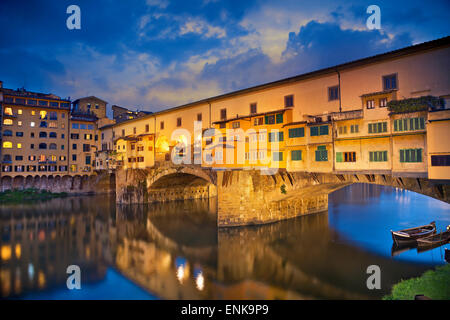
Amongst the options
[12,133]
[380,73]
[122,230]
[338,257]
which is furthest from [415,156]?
[12,133]

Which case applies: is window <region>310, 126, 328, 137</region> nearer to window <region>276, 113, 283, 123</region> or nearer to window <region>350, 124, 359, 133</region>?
window <region>350, 124, 359, 133</region>

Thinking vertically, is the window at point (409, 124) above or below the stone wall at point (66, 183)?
above

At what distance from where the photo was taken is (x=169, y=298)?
1531 cm

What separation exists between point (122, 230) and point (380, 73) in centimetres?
3060

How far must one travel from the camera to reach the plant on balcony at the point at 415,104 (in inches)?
603

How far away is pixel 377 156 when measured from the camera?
58.7ft

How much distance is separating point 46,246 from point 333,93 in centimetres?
2989

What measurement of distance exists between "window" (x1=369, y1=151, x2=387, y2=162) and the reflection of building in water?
21.3 meters

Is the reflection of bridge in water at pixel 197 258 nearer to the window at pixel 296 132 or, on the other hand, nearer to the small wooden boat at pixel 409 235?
the small wooden boat at pixel 409 235

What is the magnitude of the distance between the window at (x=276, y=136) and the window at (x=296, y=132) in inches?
45.0

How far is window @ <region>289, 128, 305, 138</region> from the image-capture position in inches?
878

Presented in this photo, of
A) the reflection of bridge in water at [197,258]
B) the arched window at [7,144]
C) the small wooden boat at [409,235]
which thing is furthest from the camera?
the arched window at [7,144]

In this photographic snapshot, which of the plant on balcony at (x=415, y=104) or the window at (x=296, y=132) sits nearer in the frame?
the plant on balcony at (x=415, y=104)

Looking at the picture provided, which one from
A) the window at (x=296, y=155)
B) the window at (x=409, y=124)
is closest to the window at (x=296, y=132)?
the window at (x=296, y=155)
